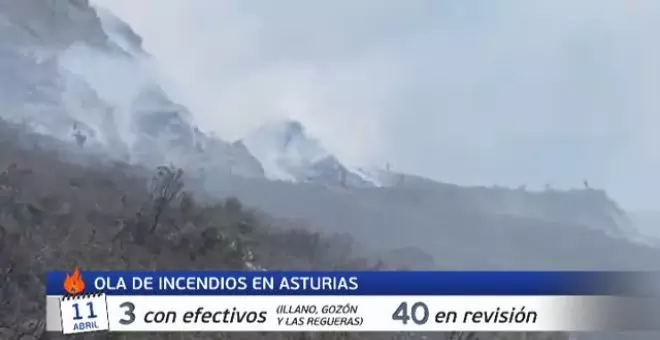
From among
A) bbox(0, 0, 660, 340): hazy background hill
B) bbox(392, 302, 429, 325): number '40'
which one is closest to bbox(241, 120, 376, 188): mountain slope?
bbox(0, 0, 660, 340): hazy background hill

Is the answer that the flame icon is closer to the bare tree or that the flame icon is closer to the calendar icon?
the calendar icon

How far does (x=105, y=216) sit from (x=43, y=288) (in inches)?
114

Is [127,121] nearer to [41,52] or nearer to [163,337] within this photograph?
[41,52]

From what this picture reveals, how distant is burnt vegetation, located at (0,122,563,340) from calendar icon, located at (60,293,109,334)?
0.38 metres

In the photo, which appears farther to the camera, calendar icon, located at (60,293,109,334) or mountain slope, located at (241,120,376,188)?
mountain slope, located at (241,120,376,188)

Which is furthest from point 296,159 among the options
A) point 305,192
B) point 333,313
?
point 333,313

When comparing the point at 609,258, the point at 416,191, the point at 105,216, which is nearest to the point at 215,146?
the point at 105,216

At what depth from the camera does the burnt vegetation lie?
27.5ft

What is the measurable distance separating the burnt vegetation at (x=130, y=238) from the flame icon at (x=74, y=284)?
621mm

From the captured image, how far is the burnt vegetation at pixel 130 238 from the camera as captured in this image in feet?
27.5

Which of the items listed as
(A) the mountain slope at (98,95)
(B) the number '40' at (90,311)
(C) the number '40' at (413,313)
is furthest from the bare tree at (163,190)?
(C) the number '40' at (413,313)

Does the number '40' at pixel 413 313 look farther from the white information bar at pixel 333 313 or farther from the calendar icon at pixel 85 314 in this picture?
the calendar icon at pixel 85 314

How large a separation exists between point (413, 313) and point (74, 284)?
4.15 meters

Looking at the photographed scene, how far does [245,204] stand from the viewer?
1163cm
